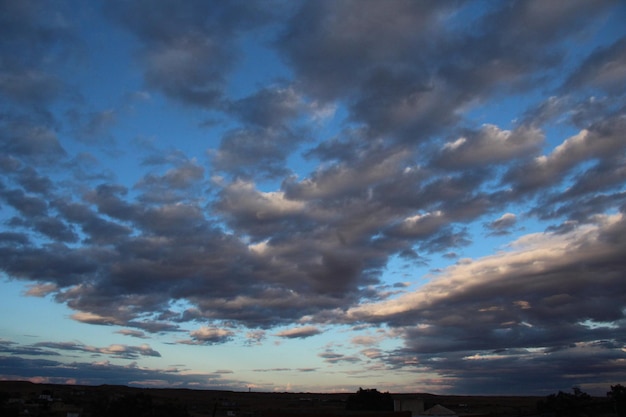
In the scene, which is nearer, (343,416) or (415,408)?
(343,416)

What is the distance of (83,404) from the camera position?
131m

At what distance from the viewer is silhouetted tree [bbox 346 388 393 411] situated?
13362 cm

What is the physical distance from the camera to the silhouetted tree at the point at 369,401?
13362 centimetres

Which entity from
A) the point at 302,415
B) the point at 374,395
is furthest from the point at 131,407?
the point at 374,395

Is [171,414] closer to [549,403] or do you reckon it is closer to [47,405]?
[47,405]

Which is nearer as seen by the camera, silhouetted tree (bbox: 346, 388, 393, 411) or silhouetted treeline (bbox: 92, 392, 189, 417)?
silhouetted treeline (bbox: 92, 392, 189, 417)

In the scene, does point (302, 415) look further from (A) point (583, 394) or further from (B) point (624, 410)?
(A) point (583, 394)

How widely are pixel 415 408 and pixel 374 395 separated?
1997 inches

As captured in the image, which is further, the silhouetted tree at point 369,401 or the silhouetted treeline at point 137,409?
the silhouetted tree at point 369,401

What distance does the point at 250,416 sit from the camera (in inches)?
4820

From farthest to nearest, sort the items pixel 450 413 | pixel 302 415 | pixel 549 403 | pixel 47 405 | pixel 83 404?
pixel 83 404 → pixel 47 405 → pixel 549 403 → pixel 450 413 → pixel 302 415

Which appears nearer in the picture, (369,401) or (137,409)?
(137,409)

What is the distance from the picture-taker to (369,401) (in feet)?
445

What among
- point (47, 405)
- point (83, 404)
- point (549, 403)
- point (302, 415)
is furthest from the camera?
point (83, 404)
